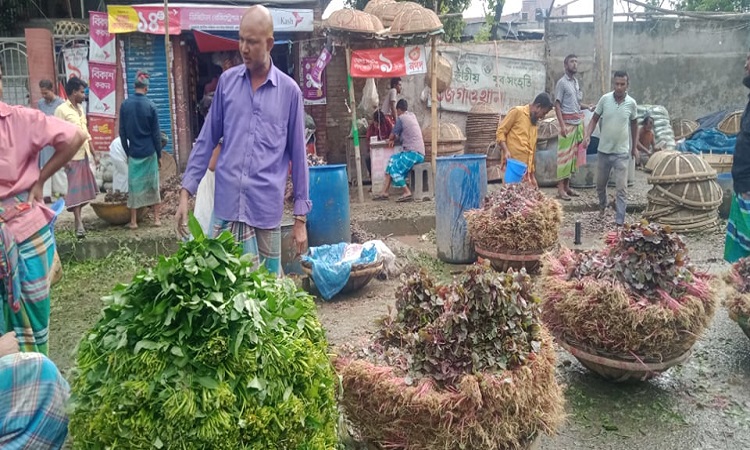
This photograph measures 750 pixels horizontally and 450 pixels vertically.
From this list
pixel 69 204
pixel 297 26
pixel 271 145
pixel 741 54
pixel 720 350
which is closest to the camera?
pixel 271 145

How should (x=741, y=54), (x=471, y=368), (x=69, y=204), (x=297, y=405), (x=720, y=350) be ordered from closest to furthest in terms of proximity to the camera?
(x=297, y=405), (x=471, y=368), (x=720, y=350), (x=69, y=204), (x=741, y=54)

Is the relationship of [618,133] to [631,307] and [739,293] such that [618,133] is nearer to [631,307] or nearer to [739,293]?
[739,293]

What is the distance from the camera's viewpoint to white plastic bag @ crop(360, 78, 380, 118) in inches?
425

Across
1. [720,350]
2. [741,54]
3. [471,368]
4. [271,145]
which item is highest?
[741,54]

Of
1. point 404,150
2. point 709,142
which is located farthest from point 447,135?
point 709,142

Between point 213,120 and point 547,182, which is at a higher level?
point 213,120

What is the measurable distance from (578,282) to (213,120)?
233 centimetres

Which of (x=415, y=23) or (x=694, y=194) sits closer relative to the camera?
(x=694, y=194)

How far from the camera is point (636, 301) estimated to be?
345cm

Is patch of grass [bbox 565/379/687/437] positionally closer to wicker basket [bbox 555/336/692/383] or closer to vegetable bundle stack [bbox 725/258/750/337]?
wicker basket [bbox 555/336/692/383]

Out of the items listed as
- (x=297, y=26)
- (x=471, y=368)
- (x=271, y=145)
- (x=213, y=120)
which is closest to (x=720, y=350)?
(x=471, y=368)

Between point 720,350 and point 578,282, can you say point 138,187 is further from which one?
point 720,350

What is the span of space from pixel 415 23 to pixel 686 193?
441 cm

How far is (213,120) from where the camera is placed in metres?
3.53
